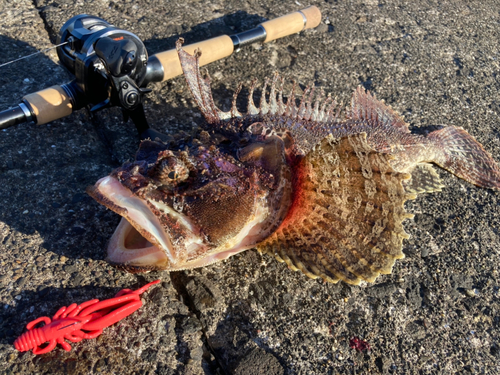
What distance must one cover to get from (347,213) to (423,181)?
1321 mm

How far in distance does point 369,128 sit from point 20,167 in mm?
2892

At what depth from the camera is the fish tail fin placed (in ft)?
11.3

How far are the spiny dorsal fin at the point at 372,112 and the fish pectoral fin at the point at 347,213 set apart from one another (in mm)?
1291

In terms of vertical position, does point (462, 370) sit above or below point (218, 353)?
below

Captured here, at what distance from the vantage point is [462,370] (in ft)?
7.87

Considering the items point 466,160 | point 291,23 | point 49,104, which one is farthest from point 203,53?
point 466,160

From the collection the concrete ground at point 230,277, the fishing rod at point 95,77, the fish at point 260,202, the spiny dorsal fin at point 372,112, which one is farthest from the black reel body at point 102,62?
the spiny dorsal fin at point 372,112

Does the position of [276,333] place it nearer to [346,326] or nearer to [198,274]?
[346,326]

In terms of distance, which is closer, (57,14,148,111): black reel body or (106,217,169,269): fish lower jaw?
(106,217,169,269): fish lower jaw

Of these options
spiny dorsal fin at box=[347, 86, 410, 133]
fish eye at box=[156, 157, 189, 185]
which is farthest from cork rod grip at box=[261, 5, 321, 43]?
fish eye at box=[156, 157, 189, 185]

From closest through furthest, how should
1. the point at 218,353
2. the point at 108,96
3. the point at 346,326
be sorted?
the point at 218,353, the point at 346,326, the point at 108,96

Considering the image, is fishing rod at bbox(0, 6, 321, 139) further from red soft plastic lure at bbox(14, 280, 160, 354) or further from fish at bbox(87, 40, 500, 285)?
red soft plastic lure at bbox(14, 280, 160, 354)

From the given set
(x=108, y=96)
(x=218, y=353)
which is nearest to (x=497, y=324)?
(x=218, y=353)

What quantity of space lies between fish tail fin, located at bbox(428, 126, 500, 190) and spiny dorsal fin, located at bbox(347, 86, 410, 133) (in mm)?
351
